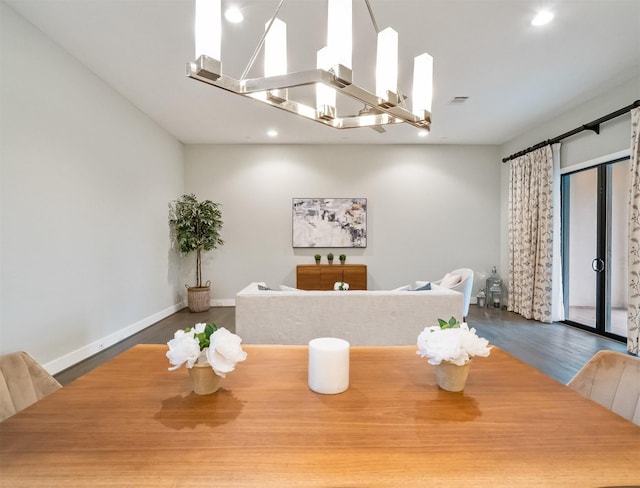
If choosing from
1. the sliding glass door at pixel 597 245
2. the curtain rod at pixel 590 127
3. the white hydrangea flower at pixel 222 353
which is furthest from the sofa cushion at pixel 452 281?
the white hydrangea flower at pixel 222 353

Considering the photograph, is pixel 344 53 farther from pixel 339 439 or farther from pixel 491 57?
pixel 491 57

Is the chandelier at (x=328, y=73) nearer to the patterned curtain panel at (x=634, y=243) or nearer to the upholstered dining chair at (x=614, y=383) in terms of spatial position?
the upholstered dining chair at (x=614, y=383)

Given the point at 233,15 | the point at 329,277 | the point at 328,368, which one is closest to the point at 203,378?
the point at 328,368

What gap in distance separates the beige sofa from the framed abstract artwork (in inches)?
127

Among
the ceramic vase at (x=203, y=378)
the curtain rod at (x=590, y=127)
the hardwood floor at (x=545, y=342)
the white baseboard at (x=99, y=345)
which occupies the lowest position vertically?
the hardwood floor at (x=545, y=342)

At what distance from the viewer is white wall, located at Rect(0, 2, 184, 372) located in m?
2.48

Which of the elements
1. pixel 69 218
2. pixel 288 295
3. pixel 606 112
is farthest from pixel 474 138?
pixel 69 218

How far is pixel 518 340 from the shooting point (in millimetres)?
3902

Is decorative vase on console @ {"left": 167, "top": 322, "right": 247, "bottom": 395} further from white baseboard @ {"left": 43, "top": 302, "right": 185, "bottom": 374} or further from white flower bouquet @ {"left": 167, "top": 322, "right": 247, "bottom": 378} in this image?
white baseboard @ {"left": 43, "top": 302, "right": 185, "bottom": 374}

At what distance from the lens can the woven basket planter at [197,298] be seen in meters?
5.33

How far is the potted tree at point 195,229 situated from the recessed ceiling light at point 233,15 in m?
3.24

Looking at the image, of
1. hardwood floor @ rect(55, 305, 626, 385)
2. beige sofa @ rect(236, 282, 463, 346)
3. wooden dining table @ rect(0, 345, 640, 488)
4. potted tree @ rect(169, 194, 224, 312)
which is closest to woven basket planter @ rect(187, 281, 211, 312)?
potted tree @ rect(169, 194, 224, 312)

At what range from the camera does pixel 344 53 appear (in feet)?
3.65

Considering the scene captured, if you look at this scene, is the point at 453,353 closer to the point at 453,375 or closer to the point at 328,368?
the point at 453,375
